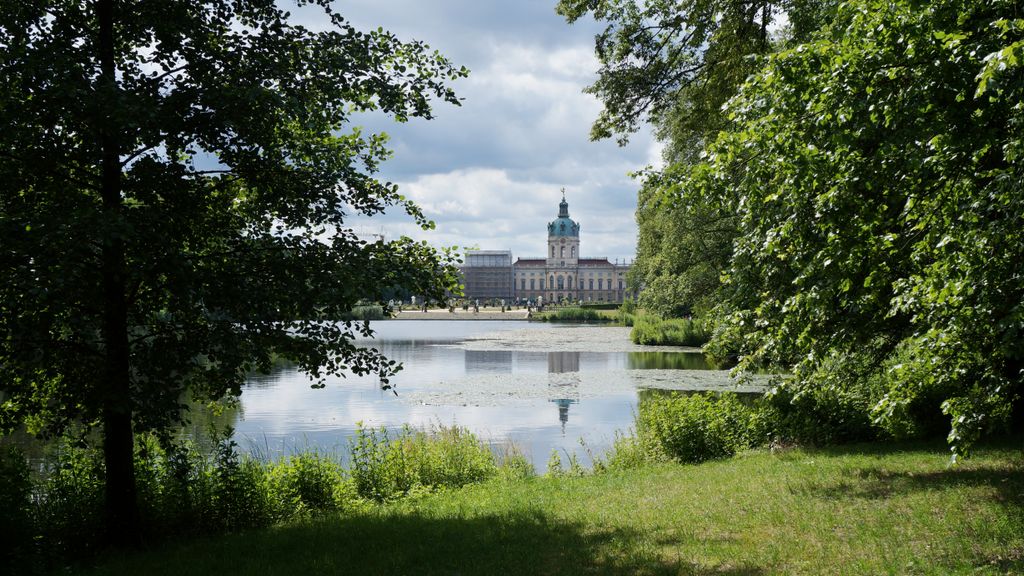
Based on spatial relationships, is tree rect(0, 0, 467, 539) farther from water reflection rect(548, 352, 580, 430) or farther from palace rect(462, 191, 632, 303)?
palace rect(462, 191, 632, 303)

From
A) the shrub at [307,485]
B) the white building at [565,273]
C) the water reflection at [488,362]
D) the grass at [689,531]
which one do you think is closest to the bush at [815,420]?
the grass at [689,531]

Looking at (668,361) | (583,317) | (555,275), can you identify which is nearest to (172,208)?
(668,361)

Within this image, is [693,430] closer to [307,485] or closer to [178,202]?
[307,485]

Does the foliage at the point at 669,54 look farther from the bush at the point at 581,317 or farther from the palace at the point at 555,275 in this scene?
the palace at the point at 555,275

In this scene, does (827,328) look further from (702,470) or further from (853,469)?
(702,470)

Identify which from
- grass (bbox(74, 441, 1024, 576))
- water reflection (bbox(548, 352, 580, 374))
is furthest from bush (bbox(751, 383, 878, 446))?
water reflection (bbox(548, 352, 580, 374))

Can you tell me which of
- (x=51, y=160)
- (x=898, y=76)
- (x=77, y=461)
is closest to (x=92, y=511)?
(x=77, y=461)

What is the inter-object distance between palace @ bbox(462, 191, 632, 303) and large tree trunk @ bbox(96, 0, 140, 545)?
457 feet

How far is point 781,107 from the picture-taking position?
536 cm

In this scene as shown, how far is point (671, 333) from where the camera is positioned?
36844 millimetres

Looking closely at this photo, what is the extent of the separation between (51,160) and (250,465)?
12.4 ft

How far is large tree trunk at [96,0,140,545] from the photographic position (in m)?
5.09

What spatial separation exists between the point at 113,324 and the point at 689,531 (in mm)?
5007

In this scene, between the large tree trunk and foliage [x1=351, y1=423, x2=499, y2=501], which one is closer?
the large tree trunk
